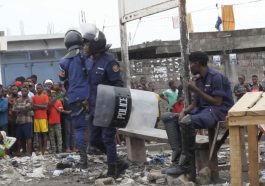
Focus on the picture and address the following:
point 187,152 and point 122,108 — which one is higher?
point 122,108

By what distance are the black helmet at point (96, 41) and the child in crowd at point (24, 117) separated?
427 centimetres

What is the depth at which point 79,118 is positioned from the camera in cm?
765

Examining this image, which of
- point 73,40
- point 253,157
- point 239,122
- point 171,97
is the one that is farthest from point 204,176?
point 171,97

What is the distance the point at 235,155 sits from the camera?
16.8ft

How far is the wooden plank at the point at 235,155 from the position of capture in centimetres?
509

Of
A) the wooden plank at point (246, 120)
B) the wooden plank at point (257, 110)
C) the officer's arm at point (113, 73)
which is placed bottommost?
the wooden plank at point (246, 120)

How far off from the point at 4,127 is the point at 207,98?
609 cm

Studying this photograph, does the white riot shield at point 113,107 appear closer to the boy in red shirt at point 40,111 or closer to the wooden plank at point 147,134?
the wooden plank at point 147,134

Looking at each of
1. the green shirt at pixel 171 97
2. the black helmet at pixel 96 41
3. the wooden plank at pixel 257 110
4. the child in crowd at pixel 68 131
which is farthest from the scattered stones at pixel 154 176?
the green shirt at pixel 171 97

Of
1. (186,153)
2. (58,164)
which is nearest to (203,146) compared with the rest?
(186,153)

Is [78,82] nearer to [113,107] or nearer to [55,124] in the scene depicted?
[113,107]

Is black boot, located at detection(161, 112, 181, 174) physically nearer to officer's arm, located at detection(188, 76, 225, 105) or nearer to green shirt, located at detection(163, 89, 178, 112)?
officer's arm, located at detection(188, 76, 225, 105)

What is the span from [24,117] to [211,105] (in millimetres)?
5831

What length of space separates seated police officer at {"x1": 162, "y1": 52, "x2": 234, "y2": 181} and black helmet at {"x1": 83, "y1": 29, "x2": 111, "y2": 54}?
131 centimetres
